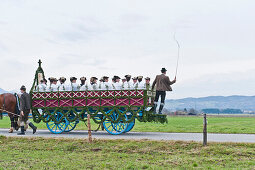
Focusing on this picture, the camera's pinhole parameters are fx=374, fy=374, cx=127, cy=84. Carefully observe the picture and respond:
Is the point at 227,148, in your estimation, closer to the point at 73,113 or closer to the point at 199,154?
the point at 199,154

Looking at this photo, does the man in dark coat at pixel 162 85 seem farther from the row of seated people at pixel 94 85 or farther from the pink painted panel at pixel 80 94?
the pink painted panel at pixel 80 94

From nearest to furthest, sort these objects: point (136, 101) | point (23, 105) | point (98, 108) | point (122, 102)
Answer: point (136, 101), point (122, 102), point (98, 108), point (23, 105)

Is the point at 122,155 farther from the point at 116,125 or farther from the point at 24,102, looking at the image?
the point at 24,102

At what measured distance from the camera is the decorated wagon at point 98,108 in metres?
16.3

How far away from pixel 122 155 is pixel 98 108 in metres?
6.02

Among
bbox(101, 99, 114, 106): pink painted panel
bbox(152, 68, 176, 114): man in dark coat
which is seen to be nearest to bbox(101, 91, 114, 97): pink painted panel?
bbox(101, 99, 114, 106): pink painted panel

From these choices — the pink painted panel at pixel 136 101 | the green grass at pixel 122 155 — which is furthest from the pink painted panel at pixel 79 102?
the green grass at pixel 122 155

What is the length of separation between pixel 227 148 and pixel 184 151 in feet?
4.50

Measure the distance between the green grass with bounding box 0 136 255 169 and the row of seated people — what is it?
11.5 feet

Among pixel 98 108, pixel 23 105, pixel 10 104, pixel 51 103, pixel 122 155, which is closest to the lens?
pixel 122 155

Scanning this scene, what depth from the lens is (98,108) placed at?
664 inches

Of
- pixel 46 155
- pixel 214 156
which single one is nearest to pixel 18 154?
pixel 46 155

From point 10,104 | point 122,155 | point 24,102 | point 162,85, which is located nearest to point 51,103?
point 24,102

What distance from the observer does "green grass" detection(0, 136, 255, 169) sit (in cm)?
955
